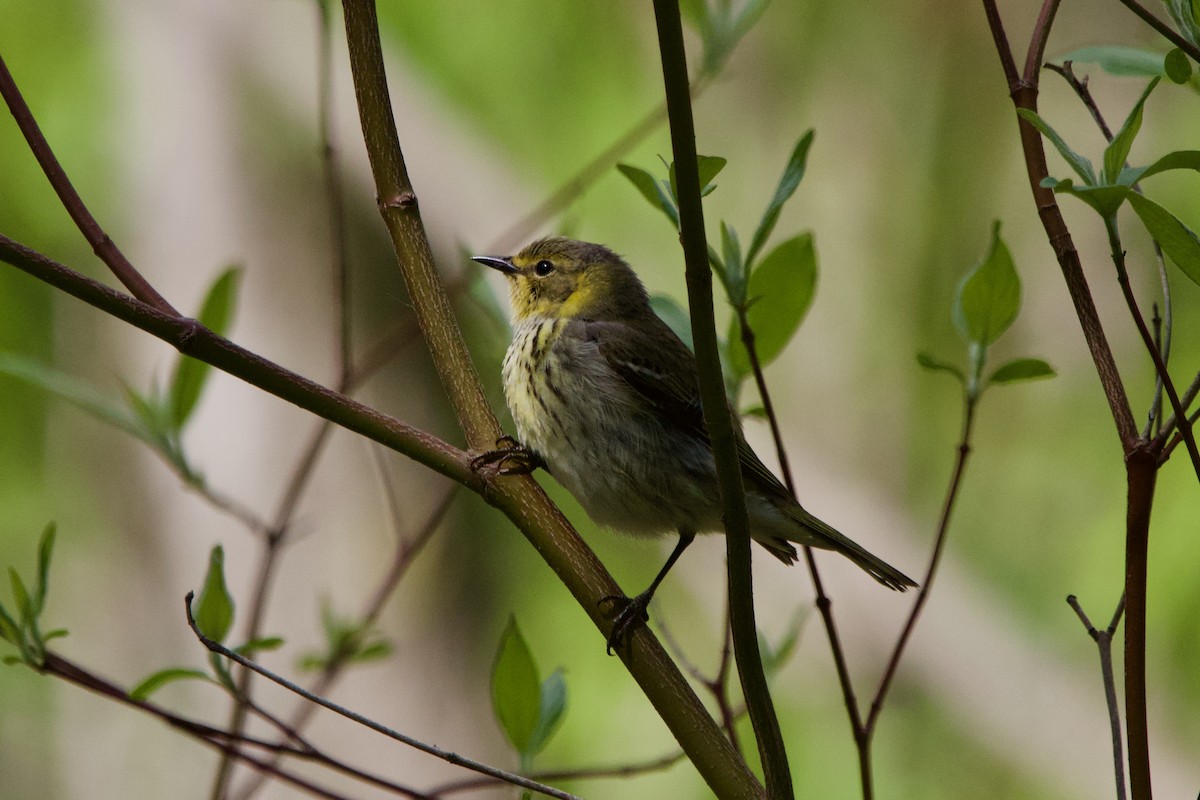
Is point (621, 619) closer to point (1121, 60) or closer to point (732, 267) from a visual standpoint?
point (732, 267)

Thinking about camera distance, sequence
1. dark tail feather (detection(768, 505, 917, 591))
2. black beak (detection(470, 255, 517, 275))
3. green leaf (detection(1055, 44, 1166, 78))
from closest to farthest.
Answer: green leaf (detection(1055, 44, 1166, 78))
dark tail feather (detection(768, 505, 917, 591))
black beak (detection(470, 255, 517, 275))

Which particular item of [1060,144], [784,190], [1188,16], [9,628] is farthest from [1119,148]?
[9,628]

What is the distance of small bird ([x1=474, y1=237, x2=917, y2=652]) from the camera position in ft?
8.74

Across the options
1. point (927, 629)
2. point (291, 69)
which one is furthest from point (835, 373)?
point (291, 69)

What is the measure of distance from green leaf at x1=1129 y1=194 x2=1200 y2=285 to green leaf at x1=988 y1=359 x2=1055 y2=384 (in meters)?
0.42

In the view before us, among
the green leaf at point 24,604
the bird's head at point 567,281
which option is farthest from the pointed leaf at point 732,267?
Result: the bird's head at point 567,281

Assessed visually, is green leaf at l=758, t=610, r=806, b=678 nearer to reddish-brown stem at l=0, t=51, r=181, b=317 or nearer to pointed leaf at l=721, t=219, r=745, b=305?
pointed leaf at l=721, t=219, r=745, b=305

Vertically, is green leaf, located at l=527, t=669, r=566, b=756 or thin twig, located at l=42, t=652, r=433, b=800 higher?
green leaf, located at l=527, t=669, r=566, b=756

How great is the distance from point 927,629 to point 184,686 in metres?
3.03

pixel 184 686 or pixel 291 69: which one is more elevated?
pixel 291 69

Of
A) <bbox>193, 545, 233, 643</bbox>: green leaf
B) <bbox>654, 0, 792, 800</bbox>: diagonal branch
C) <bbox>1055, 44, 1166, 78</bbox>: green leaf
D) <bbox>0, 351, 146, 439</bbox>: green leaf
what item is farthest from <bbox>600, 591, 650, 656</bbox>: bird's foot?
<bbox>0, 351, 146, 439</bbox>: green leaf

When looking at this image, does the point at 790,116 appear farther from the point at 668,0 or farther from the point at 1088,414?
the point at 668,0

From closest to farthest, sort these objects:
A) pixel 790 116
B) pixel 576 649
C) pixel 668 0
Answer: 1. pixel 668 0
2. pixel 576 649
3. pixel 790 116

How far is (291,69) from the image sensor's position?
17.8 ft
